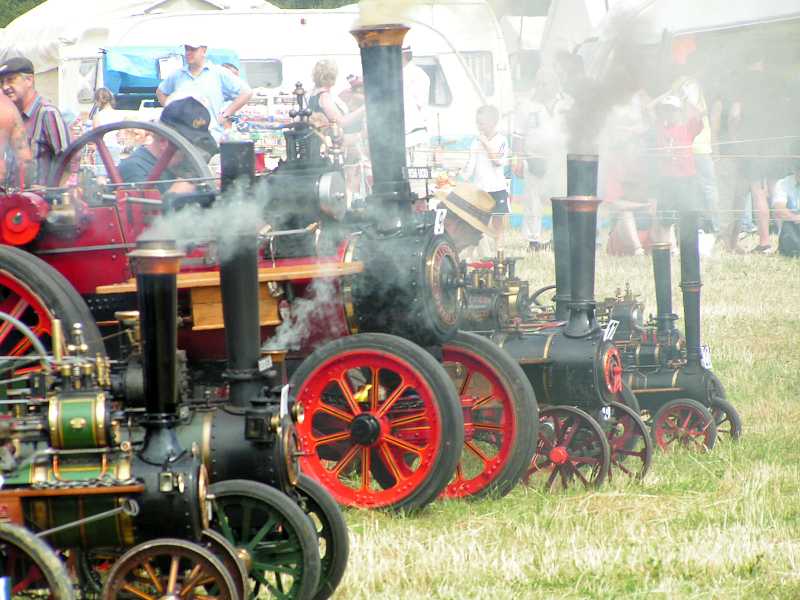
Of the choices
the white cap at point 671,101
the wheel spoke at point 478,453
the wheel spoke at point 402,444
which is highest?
the white cap at point 671,101

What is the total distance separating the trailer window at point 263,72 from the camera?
1370 cm

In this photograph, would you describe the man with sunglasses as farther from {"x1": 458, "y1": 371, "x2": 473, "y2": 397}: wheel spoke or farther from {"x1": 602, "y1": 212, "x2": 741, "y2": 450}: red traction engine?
{"x1": 602, "y1": 212, "x2": 741, "y2": 450}: red traction engine

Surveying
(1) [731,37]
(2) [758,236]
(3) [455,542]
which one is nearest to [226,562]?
(3) [455,542]

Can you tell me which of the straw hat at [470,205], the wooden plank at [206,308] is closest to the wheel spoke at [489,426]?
the wooden plank at [206,308]

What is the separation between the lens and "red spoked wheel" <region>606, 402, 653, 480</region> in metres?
6.44

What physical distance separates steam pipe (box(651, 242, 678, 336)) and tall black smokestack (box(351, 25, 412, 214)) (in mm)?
2302

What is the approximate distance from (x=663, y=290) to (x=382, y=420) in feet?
8.97

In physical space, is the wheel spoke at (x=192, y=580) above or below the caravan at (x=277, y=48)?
below

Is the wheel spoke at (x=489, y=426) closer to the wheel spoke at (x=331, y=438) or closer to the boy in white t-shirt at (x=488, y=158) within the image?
the wheel spoke at (x=331, y=438)

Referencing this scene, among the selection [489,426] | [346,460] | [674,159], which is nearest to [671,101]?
[674,159]

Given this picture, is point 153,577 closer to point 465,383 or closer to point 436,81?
point 465,383

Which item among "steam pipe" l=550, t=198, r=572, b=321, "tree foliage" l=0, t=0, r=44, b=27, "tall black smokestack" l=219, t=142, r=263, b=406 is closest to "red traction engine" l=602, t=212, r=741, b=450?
"steam pipe" l=550, t=198, r=572, b=321

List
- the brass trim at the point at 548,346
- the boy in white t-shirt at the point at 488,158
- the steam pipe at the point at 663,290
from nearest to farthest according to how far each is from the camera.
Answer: the brass trim at the point at 548,346 < the steam pipe at the point at 663,290 < the boy in white t-shirt at the point at 488,158

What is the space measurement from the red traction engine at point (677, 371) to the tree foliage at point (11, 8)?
62.2 feet
